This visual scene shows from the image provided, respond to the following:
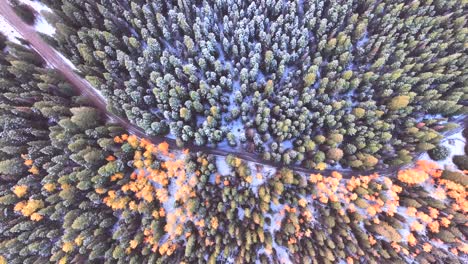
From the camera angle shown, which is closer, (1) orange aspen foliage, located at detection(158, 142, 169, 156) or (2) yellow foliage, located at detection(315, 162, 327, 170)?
(2) yellow foliage, located at detection(315, 162, 327, 170)

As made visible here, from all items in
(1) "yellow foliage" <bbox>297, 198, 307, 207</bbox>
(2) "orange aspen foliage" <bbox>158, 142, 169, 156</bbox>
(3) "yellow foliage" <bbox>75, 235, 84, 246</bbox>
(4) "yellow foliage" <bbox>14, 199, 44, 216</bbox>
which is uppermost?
(2) "orange aspen foliage" <bbox>158, 142, 169, 156</bbox>

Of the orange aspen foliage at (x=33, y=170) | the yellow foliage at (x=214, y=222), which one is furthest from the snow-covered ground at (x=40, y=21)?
the yellow foliage at (x=214, y=222)

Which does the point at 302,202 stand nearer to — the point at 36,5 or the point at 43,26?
the point at 43,26

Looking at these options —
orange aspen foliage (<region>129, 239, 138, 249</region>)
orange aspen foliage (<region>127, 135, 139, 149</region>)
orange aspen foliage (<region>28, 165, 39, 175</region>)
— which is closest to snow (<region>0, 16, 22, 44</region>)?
orange aspen foliage (<region>28, 165, 39, 175</region>)

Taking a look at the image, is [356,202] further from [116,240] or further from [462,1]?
[462,1]

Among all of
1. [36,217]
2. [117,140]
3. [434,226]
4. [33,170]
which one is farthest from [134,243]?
[434,226]

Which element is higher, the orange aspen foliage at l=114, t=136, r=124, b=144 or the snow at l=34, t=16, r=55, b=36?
the snow at l=34, t=16, r=55, b=36

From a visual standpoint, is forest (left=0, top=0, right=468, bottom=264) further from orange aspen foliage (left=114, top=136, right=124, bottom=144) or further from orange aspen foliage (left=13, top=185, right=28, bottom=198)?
orange aspen foliage (left=114, top=136, right=124, bottom=144)
